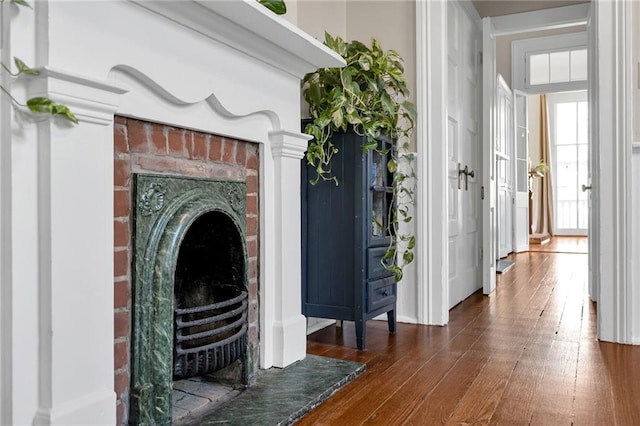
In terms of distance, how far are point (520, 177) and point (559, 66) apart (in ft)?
4.91

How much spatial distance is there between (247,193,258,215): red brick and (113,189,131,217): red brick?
0.58 metres

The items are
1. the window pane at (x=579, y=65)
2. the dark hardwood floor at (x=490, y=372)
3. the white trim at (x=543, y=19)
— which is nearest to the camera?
the dark hardwood floor at (x=490, y=372)

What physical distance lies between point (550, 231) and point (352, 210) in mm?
8245

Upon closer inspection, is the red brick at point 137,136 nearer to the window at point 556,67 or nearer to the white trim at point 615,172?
the white trim at point 615,172

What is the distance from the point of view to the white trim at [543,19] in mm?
3861

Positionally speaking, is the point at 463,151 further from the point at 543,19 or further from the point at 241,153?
the point at 241,153

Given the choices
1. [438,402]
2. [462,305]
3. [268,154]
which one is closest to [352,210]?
[268,154]

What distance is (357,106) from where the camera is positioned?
2.33 metres

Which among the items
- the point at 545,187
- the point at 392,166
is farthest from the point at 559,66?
the point at 392,166

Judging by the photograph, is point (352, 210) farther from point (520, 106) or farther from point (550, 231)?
point (550, 231)

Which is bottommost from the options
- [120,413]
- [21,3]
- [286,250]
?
[120,413]

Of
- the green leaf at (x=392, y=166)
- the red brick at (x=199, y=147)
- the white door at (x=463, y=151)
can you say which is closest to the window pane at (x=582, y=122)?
the white door at (x=463, y=151)

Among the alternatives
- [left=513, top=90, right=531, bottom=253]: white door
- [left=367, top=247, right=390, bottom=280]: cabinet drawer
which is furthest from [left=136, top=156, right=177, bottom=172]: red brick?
[left=513, top=90, right=531, bottom=253]: white door

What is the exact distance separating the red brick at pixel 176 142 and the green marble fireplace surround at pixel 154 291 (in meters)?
0.08
